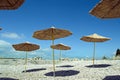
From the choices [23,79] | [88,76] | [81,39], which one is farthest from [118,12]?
[81,39]

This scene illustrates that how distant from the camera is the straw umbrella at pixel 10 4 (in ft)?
24.0

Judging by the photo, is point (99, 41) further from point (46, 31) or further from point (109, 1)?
point (109, 1)

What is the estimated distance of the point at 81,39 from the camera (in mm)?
17672

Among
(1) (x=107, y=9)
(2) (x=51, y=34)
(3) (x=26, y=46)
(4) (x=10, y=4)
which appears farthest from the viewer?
(3) (x=26, y=46)

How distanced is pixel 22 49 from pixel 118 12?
33.8ft

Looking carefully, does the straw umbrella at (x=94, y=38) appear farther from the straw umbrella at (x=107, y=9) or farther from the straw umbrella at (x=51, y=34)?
the straw umbrella at (x=107, y=9)

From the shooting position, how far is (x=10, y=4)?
24.5 feet

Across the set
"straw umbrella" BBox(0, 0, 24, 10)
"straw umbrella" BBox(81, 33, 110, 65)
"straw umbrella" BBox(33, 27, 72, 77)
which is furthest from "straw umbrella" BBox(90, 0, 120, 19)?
"straw umbrella" BBox(81, 33, 110, 65)

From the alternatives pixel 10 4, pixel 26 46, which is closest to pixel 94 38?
pixel 26 46

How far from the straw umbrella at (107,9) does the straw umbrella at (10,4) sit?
2622 millimetres

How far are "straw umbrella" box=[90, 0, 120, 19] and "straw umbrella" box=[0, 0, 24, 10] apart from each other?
262cm

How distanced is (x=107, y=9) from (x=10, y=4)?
3.33 meters

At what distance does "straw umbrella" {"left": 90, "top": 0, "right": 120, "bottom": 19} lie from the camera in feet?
26.0

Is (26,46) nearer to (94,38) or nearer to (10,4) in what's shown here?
(94,38)
